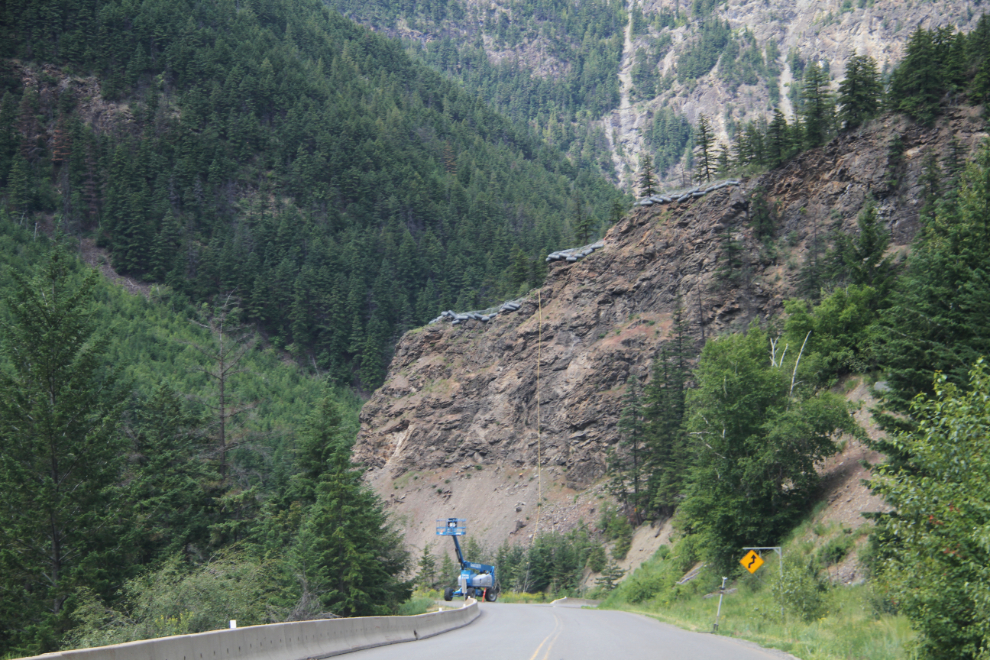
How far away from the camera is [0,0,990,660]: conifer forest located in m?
23.9

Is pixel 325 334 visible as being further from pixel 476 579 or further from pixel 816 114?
pixel 816 114

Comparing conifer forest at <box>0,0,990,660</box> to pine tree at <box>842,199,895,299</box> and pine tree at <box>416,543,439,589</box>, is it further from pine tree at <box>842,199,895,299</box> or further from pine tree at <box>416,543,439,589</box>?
pine tree at <box>416,543,439,589</box>

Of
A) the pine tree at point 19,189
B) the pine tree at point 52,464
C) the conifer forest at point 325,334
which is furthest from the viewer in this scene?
the pine tree at point 19,189

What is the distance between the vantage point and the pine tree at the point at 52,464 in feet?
81.6

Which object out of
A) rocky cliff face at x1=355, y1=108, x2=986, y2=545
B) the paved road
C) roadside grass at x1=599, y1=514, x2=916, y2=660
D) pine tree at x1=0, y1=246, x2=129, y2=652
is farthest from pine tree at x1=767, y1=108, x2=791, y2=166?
pine tree at x1=0, y1=246, x2=129, y2=652

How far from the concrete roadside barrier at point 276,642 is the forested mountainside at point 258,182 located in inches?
3419

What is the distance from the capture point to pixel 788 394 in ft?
123

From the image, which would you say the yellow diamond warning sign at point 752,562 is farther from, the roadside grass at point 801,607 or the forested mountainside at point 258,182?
the forested mountainside at point 258,182

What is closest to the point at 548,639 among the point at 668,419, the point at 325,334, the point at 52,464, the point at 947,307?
the point at 947,307

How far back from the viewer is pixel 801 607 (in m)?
22.7

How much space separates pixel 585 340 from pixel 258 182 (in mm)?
92373

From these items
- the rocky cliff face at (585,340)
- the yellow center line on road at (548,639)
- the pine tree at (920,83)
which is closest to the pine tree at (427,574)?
the rocky cliff face at (585,340)

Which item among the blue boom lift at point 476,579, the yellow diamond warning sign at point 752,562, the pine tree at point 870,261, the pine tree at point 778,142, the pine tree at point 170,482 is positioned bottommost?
the blue boom lift at point 476,579

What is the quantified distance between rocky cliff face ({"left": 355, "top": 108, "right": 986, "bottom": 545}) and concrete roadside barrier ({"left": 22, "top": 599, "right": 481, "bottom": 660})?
154ft
